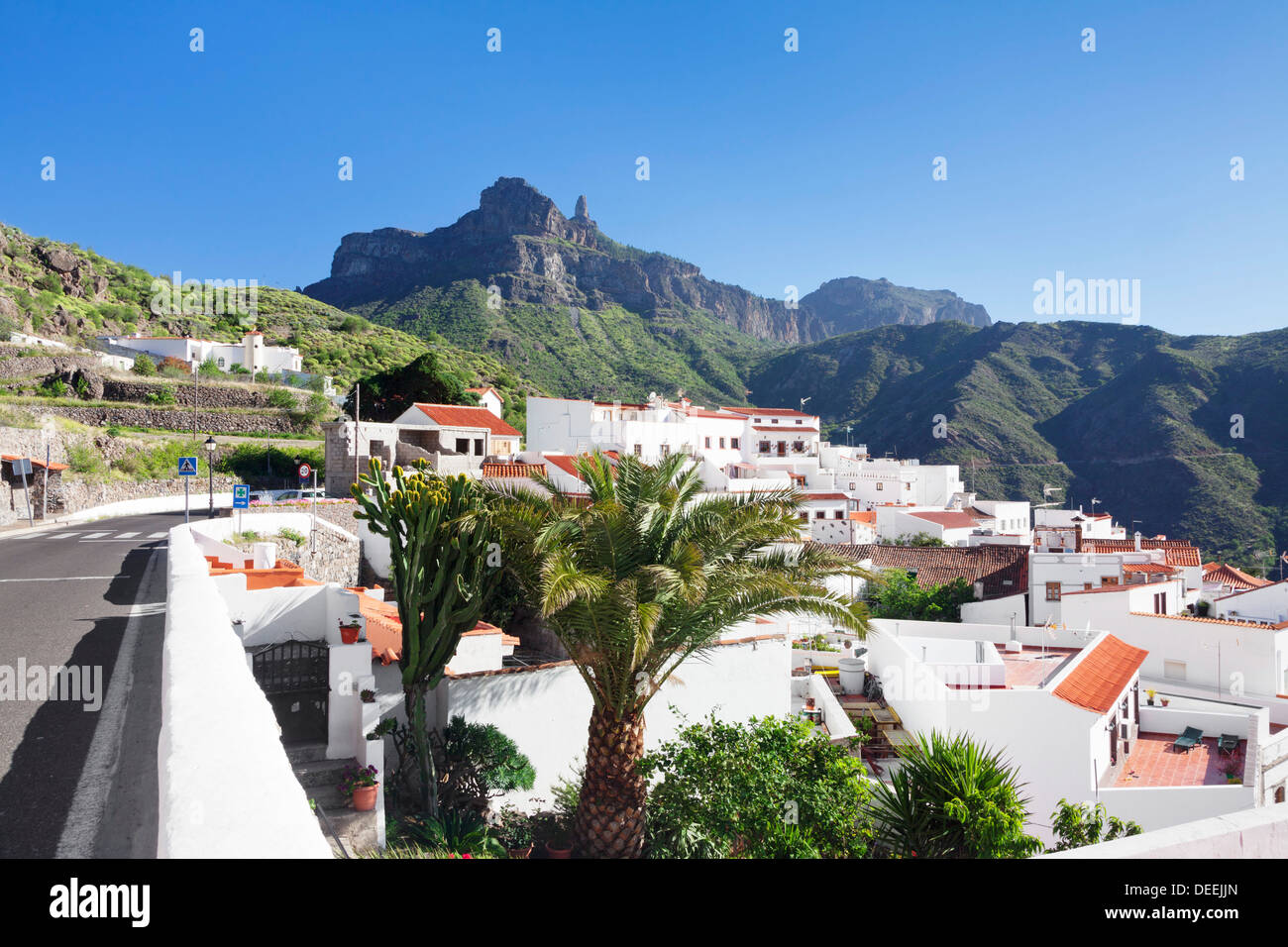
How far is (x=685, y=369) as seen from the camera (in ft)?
352

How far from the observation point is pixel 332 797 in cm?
859

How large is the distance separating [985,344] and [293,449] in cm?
9091

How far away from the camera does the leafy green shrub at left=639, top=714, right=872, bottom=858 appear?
29.7ft

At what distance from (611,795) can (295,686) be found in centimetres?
471

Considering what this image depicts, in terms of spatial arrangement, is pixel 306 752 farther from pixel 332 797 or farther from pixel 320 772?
pixel 332 797

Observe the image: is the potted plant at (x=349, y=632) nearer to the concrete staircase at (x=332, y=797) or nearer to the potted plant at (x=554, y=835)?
the concrete staircase at (x=332, y=797)

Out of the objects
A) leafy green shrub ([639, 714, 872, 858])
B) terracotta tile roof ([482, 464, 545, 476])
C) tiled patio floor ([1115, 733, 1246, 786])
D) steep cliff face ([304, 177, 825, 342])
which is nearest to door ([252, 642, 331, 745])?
leafy green shrub ([639, 714, 872, 858])

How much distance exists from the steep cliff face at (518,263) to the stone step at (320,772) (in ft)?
380

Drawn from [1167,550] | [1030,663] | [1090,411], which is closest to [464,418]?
[1030,663]

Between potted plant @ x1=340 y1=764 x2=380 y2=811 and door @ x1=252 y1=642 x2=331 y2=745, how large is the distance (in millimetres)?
1728

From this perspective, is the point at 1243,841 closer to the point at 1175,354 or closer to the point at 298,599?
the point at 298,599

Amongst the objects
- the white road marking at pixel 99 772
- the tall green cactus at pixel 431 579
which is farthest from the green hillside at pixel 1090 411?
the white road marking at pixel 99 772

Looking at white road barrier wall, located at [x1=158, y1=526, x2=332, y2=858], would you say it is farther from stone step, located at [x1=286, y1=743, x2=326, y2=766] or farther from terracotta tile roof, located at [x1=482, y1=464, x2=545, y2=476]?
terracotta tile roof, located at [x1=482, y1=464, x2=545, y2=476]

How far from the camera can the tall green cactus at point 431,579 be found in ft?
31.7
